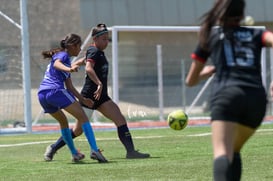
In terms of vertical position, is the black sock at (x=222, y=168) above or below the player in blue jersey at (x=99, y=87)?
above

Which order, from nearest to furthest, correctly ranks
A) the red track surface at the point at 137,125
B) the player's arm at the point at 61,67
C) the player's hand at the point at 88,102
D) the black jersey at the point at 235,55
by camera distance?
the black jersey at the point at 235,55
the player's arm at the point at 61,67
the player's hand at the point at 88,102
the red track surface at the point at 137,125

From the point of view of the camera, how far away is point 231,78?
20.9 feet

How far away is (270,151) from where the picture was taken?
12.4 meters

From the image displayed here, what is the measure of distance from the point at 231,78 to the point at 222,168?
27.6 inches

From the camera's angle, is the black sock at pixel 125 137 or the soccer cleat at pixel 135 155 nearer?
the soccer cleat at pixel 135 155

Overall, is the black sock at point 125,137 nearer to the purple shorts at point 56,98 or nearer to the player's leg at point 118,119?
the player's leg at point 118,119

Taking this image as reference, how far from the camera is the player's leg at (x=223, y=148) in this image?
20.4 feet

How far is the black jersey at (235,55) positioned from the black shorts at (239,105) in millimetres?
72

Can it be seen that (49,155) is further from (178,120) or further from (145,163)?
(178,120)

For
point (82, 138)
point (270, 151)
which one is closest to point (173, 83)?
point (82, 138)

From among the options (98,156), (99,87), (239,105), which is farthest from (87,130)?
(239,105)

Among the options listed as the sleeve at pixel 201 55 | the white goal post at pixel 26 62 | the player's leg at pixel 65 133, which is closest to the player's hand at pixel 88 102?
the player's leg at pixel 65 133

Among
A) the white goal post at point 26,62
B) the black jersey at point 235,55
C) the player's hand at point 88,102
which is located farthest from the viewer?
the white goal post at point 26,62

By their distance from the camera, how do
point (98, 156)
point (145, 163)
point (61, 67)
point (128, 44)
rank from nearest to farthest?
point (145, 163) < point (61, 67) < point (98, 156) < point (128, 44)
